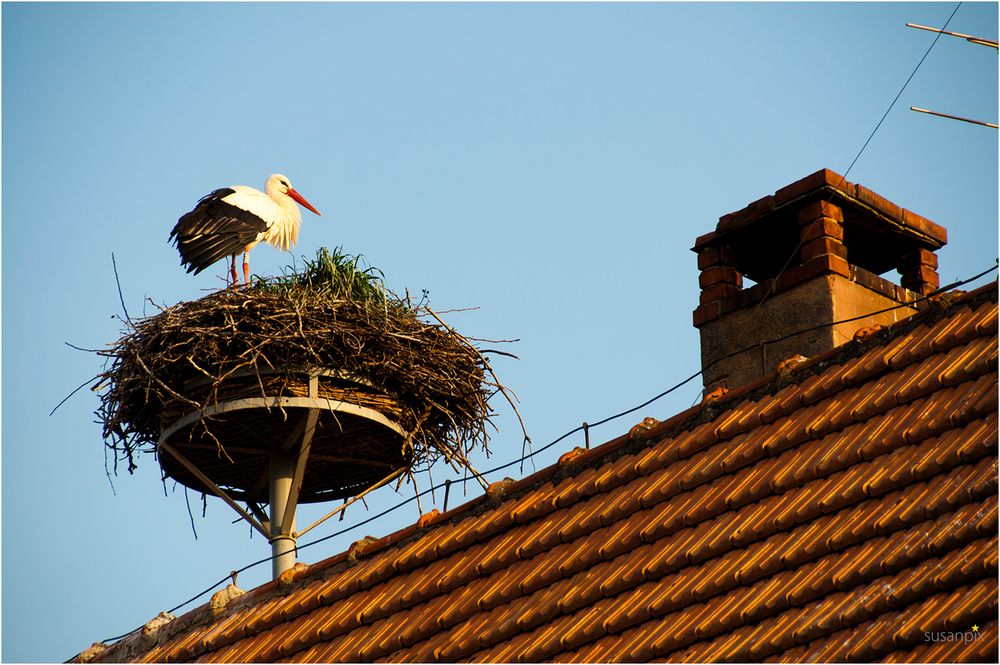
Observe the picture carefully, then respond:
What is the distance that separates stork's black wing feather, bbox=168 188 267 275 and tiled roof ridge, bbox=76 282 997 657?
17.1 feet

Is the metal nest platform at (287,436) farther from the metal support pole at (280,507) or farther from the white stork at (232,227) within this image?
the white stork at (232,227)

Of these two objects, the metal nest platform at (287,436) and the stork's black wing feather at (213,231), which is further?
the stork's black wing feather at (213,231)

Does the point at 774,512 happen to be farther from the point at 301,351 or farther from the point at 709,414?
the point at 301,351

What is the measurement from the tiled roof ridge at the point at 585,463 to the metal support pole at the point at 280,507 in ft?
10.5

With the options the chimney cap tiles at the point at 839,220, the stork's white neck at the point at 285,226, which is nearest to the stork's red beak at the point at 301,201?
the stork's white neck at the point at 285,226

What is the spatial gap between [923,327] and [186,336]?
20.5 feet

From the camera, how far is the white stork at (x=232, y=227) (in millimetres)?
12352

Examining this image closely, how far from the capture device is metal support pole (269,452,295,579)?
1082cm

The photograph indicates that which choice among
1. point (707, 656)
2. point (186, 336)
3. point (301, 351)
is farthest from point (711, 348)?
point (186, 336)

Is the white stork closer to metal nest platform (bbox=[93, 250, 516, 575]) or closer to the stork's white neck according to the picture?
the stork's white neck

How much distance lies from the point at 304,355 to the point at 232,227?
2671mm

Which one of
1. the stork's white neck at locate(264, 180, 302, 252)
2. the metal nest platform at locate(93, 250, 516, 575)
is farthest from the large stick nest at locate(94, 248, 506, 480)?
the stork's white neck at locate(264, 180, 302, 252)

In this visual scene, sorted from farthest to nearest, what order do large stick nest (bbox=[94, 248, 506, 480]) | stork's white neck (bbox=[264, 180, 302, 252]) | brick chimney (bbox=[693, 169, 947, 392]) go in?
1. stork's white neck (bbox=[264, 180, 302, 252])
2. large stick nest (bbox=[94, 248, 506, 480])
3. brick chimney (bbox=[693, 169, 947, 392])

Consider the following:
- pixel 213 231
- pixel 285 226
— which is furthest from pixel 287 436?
pixel 285 226
